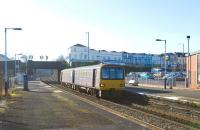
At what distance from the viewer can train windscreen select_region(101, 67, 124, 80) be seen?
37750 millimetres

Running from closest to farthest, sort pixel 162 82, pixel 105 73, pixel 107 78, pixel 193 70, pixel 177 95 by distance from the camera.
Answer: pixel 107 78
pixel 105 73
pixel 177 95
pixel 193 70
pixel 162 82

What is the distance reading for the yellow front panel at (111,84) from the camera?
37.2m

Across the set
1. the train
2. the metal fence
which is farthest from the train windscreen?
the metal fence

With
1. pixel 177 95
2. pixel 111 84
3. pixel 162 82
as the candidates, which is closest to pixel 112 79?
pixel 111 84

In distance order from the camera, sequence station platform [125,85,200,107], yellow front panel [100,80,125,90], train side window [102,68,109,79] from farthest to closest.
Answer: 1. train side window [102,68,109,79]
2. yellow front panel [100,80,125,90]
3. station platform [125,85,200,107]

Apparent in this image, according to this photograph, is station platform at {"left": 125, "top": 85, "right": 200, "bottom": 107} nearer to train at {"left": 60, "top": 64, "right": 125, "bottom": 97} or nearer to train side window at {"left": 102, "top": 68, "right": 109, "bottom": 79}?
train at {"left": 60, "top": 64, "right": 125, "bottom": 97}

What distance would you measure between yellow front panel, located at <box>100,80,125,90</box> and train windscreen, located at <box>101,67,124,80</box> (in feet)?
1.21

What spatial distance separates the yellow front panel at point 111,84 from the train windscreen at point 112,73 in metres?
0.37

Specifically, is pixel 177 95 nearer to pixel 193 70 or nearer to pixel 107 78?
pixel 107 78

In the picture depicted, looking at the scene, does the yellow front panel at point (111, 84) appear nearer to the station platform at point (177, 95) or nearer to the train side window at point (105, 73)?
the train side window at point (105, 73)

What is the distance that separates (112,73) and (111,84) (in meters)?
1.08

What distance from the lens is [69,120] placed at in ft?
64.8

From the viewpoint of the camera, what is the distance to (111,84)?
123 ft

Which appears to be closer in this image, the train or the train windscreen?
the train
